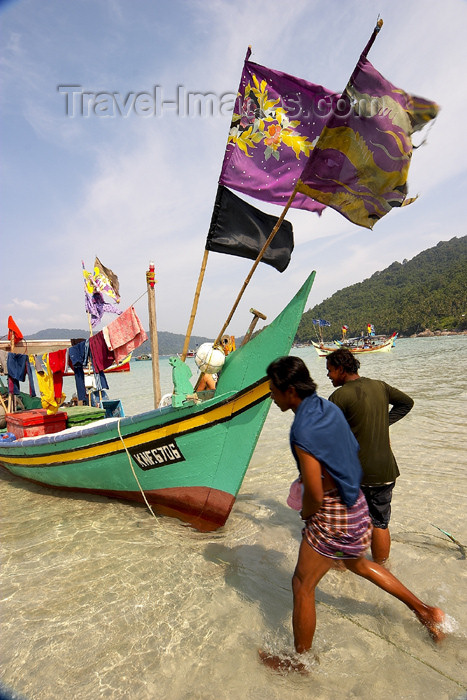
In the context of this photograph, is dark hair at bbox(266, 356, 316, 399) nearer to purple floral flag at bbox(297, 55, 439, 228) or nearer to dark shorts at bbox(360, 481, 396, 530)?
dark shorts at bbox(360, 481, 396, 530)

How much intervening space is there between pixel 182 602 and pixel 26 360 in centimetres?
776

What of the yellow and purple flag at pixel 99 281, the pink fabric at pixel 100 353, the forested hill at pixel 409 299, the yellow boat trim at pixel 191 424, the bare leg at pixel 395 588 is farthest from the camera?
the forested hill at pixel 409 299

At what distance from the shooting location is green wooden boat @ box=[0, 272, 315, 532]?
3717 millimetres

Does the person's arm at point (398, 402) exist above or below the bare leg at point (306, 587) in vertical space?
above

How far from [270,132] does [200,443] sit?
3865 mm

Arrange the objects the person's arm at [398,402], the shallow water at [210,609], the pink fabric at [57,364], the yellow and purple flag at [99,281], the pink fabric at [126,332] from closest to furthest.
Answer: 1. the shallow water at [210,609]
2. the person's arm at [398,402]
3. the pink fabric at [126,332]
4. the pink fabric at [57,364]
5. the yellow and purple flag at [99,281]

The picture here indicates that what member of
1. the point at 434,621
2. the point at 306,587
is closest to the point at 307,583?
the point at 306,587

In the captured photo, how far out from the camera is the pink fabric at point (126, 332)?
636 centimetres

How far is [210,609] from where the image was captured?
294 cm

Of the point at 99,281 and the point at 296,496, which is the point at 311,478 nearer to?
the point at 296,496

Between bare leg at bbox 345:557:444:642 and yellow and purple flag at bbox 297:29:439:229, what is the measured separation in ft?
11.2

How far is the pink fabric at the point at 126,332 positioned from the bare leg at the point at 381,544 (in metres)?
4.81

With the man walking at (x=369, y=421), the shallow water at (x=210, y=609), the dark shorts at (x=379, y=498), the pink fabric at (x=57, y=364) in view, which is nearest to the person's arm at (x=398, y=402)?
the man walking at (x=369, y=421)

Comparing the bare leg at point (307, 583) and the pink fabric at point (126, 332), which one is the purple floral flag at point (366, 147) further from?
the pink fabric at point (126, 332)
